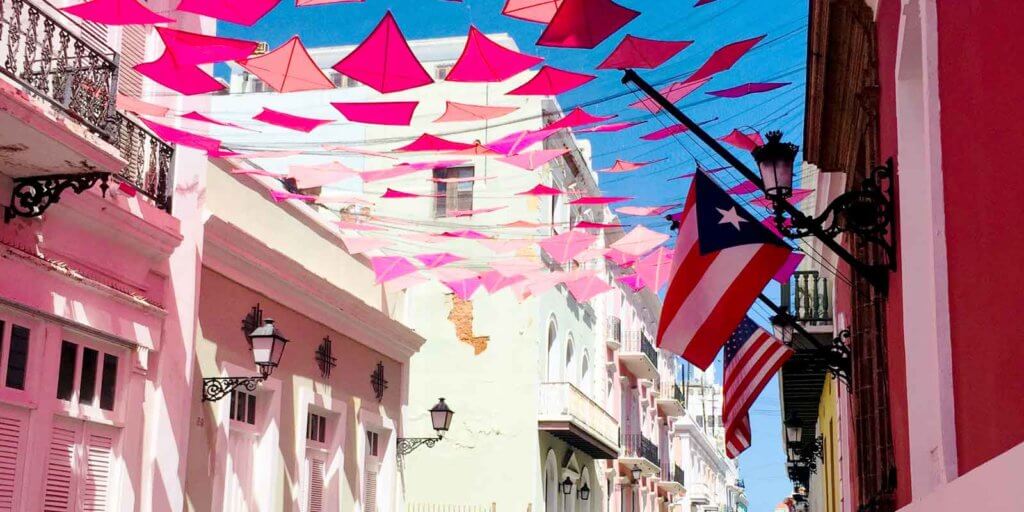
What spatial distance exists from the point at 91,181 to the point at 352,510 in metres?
7.35

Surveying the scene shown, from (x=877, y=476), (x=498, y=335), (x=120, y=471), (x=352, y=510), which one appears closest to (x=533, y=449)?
(x=498, y=335)

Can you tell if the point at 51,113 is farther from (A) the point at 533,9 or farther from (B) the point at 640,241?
(B) the point at 640,241

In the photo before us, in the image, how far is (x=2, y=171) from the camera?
781cm

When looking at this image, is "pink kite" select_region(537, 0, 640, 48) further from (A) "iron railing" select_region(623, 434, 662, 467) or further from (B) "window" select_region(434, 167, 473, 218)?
(A) "iron railing" select_region(623, 434, 662, 467)

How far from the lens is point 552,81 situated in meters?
9.12

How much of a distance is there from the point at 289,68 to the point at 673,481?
37.2m

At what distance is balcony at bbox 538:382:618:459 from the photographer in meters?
23.2

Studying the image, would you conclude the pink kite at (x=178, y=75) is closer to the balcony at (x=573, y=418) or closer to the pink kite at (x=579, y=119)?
the pink kite at (x=579, y=119)

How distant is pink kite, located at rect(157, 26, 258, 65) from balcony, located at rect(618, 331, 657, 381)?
82.7 feet

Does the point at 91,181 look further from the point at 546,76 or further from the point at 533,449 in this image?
the point at 533,449

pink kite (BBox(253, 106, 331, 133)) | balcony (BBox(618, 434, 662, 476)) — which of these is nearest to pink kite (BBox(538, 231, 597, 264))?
pink kite (BBox(253, 106, 331, 133))

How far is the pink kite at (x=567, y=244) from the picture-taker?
614 inches

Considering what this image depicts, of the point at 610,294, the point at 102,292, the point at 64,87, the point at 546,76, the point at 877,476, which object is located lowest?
the point at 877,476

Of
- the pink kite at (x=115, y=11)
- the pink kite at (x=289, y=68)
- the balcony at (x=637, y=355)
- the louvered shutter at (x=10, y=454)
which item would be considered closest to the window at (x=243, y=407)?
the louvered shutter at (x=10, y=454)
